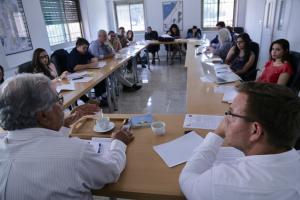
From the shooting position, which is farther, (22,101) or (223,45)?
(223,45)

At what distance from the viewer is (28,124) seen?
88cm

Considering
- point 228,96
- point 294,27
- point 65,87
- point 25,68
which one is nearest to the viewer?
point 228,96

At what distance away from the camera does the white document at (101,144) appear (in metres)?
1.22

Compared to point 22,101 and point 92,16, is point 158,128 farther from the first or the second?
point 92,16

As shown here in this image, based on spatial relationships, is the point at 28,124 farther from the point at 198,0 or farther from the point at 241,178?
the point at 198,0

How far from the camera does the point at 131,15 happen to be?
854 cm

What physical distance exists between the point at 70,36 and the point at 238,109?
6223 millimetres

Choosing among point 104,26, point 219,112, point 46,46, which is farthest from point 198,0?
point 219,112

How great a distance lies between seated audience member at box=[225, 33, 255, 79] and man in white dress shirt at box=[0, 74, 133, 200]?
2.91m

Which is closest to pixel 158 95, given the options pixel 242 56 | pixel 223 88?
pixel 242 56

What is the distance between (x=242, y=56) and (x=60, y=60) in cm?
284

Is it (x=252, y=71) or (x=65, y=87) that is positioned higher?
(x=65, y=87)

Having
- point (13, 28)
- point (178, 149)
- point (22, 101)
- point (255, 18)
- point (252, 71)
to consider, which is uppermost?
point (13, 28)

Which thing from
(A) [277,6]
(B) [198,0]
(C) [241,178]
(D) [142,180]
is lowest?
(D) [142,180]
